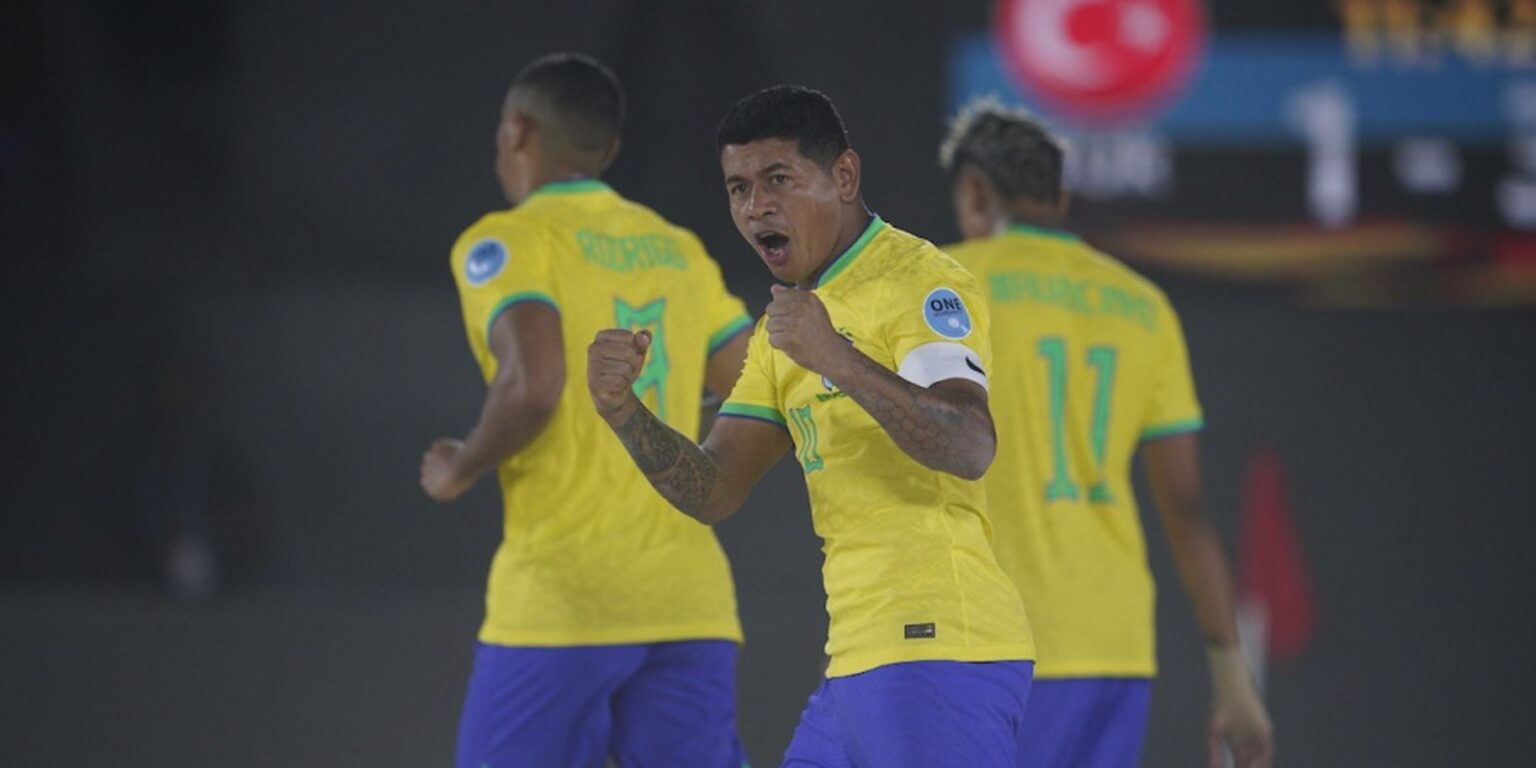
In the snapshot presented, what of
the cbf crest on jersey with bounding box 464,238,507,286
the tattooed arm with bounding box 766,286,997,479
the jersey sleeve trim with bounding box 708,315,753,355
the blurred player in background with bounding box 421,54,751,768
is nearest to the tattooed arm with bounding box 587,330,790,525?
the tattooed arm with bounding box 766,286,997,479

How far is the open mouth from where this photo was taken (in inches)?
129

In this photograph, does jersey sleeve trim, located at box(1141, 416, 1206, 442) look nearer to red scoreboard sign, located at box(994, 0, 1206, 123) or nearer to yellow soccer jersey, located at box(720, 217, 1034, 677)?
yellow soccer jersey, located at box(720, 217, 1034, 677)

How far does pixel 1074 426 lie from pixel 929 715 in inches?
47.1

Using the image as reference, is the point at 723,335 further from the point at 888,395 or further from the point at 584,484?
the point at 888,395

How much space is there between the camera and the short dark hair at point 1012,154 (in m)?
4.41

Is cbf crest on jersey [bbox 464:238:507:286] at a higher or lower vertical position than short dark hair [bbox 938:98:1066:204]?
lower

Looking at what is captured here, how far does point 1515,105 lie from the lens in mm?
7719

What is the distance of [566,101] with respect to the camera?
4305 millimetres

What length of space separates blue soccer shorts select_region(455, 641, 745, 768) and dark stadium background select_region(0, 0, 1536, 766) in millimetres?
2957

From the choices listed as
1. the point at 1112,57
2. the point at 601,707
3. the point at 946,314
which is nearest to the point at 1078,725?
the point at 601,707

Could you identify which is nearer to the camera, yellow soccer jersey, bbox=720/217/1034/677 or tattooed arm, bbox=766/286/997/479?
tattooed arm, bbox=766/286/997/479

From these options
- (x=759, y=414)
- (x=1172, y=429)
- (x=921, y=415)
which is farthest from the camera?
(x=1172, y=429)

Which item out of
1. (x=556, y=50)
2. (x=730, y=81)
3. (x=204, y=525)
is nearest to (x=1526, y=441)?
(x=730, y=81)

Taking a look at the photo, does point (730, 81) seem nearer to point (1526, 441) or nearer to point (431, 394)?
point (431, 394)
